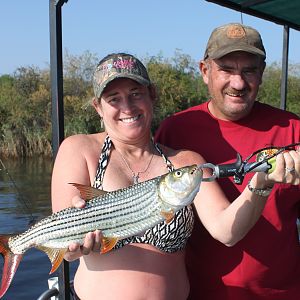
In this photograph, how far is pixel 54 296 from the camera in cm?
393

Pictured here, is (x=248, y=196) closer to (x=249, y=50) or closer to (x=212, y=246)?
(x=212, y=246)

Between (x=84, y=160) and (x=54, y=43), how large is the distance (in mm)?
910

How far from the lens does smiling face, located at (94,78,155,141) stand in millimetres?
3084

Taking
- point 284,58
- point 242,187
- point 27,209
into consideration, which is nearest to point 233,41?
point 242,187

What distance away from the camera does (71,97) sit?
39344mm

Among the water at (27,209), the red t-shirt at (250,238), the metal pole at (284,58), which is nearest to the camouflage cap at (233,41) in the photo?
the red t-shirt at (250,238)

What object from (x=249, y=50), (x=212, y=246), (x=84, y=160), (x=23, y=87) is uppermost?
(x=23, y=87)

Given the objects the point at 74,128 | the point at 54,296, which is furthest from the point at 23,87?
the point at 54,296

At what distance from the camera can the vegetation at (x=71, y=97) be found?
32594 millimetres

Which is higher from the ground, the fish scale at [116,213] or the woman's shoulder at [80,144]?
the woman's shoulder at [80,144]

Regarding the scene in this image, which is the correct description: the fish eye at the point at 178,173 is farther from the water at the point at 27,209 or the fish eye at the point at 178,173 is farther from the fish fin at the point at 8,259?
the water at the point at 27,209

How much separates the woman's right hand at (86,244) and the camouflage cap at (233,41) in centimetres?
139

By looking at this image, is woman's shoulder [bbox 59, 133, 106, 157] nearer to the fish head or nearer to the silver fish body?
the silver fish body

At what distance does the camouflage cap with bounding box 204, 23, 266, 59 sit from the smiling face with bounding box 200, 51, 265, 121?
0.17ft
